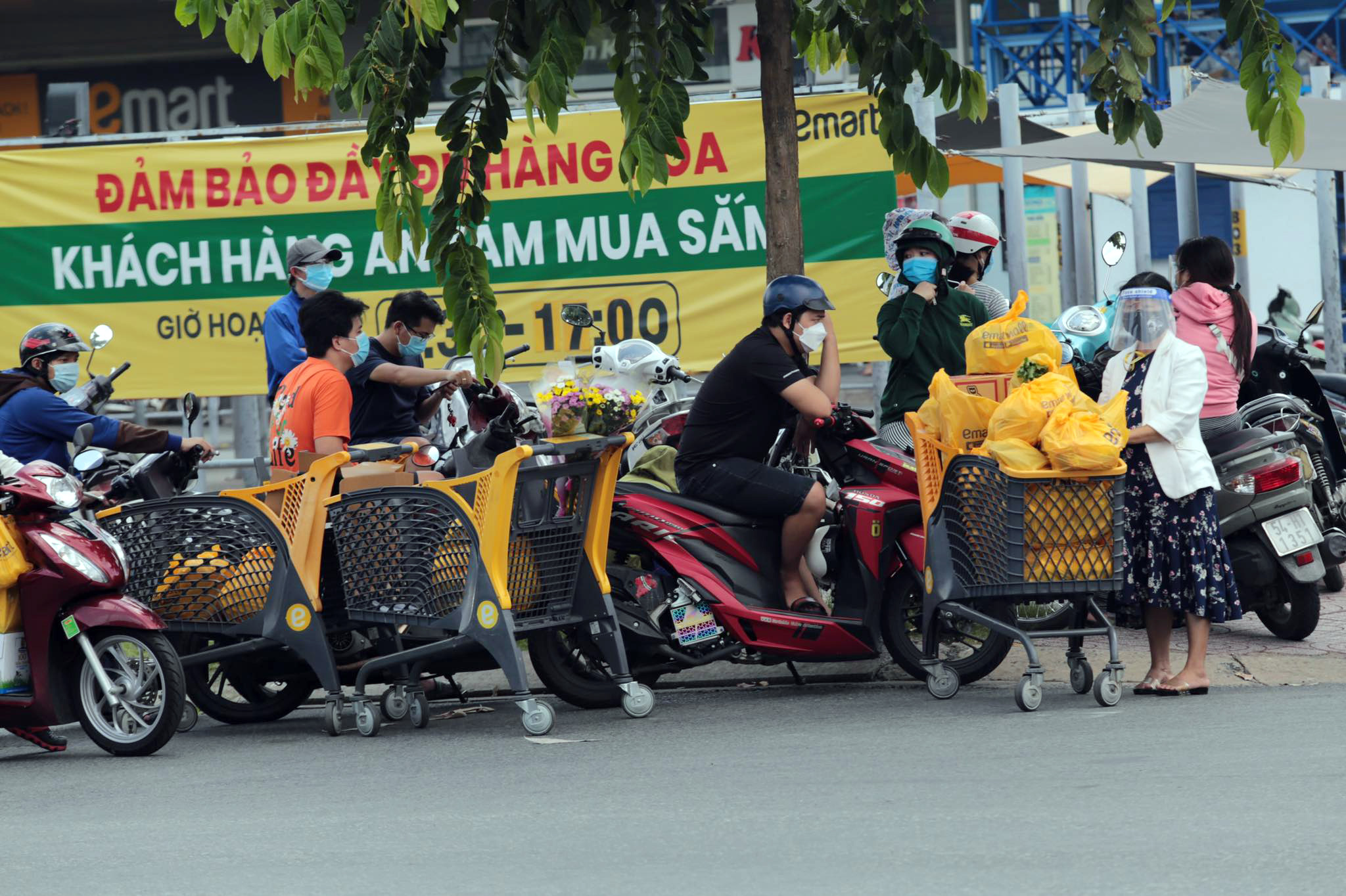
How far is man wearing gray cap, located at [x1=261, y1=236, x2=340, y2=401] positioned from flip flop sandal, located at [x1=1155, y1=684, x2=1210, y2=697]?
4.44m

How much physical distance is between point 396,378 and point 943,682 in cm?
303

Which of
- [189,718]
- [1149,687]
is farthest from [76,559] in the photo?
[1149,687]

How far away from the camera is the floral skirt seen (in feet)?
24.0

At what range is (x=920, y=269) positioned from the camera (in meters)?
8.29

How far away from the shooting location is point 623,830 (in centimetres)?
544

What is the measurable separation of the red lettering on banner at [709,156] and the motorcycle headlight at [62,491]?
16.0ft

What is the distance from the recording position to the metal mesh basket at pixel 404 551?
23.4 ft

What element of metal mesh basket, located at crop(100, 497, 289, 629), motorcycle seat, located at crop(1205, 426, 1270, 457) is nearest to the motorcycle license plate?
motorcycle seat, located at crop(1205, 426, 1270, 457)

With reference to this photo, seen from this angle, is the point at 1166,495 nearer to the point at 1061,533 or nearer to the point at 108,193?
the point at 1061,533

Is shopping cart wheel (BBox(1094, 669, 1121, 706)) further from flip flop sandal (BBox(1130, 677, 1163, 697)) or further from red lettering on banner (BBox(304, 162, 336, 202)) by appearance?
red lettering on banner (BBox(304, 162, 336, 202))

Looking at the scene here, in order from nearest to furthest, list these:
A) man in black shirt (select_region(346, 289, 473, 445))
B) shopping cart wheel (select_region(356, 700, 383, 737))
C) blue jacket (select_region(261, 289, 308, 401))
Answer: shopping cart wheel (select_region(356, 700, 383, 737)) → man in black shirt (select_region(346, 289, 473, 445)) → blue jacket (select_region(261, 289, 308, 401))

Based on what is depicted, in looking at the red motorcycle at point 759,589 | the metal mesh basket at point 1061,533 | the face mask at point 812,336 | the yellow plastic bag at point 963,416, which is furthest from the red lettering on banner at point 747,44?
the metal mesh basket at point 1061,533

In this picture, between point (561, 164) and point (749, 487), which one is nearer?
point (749, 487)

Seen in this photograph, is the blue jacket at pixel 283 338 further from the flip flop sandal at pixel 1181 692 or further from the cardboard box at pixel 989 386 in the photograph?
the flip flop sandal at pixel 1181 692
